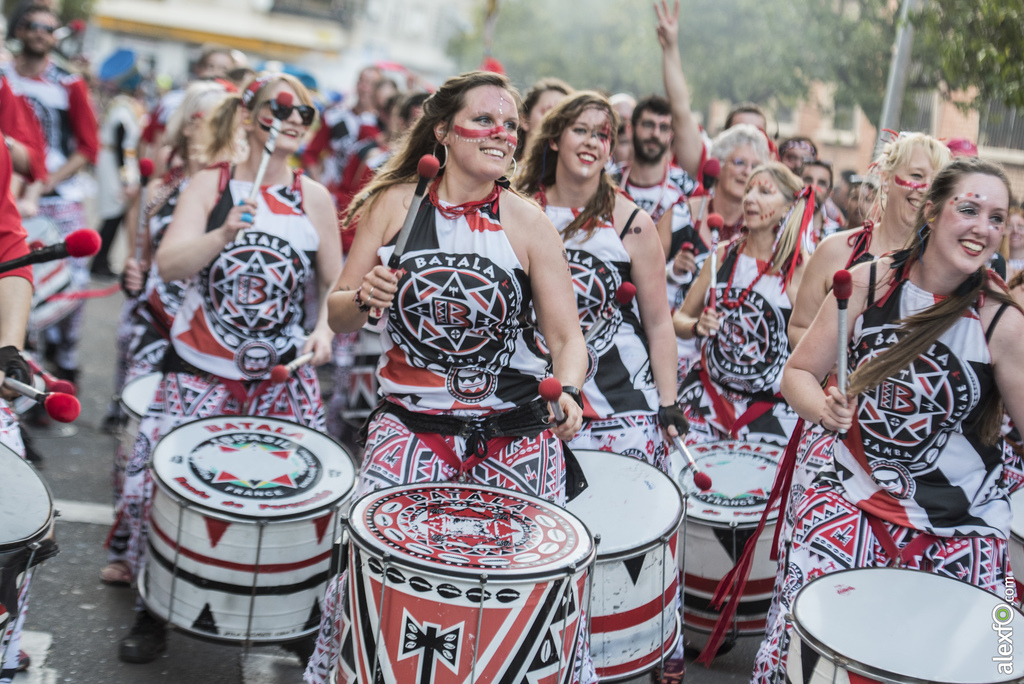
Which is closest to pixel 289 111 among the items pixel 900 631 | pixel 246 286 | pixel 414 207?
pixel 246 286

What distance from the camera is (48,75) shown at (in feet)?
24.2

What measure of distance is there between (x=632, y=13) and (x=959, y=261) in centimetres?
2968

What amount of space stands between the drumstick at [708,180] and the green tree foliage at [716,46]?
1667mm

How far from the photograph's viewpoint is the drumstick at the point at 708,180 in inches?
219

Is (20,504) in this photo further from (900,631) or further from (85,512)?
(85,512)

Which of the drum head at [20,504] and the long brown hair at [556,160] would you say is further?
the long brown hair at [556,160]

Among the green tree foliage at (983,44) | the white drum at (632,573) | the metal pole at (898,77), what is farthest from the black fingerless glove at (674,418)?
the metal pole at (898,77)

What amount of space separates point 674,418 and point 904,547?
1139 millimetres

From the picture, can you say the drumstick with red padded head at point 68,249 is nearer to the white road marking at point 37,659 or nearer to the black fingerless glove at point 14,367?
the black fingerless glove at point 14,367

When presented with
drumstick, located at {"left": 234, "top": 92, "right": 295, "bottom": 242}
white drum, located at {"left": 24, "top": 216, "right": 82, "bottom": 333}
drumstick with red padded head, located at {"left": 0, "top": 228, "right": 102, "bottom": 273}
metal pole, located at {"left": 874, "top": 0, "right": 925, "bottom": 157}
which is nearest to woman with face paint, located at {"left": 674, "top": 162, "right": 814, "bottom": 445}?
drumstick, located at {"left": 234, "top": 92, "right": 295, "bottom": 242}

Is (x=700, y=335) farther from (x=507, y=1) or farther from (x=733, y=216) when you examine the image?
(x=507, y=1)

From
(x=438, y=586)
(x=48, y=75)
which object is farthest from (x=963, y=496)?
(x=48, y=75)

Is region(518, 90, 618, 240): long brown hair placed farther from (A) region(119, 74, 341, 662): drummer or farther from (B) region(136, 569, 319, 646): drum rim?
(B) region(136, 569, 319, 646): drum rim

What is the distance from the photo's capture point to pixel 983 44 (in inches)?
226
